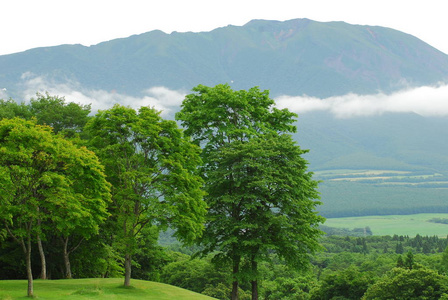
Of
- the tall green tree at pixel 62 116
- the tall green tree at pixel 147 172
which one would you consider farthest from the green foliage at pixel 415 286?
the tall green tree at pixel 62 116

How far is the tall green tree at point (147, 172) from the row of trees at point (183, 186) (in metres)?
0.07

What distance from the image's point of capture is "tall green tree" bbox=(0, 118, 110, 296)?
87.1 ft

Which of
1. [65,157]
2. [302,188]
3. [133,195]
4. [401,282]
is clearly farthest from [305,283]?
[65,157]

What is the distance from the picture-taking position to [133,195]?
34062mm

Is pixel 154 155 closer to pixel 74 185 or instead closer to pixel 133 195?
pixel 133 195

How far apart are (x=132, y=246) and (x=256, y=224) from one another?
8.30m

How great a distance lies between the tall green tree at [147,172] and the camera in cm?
3422

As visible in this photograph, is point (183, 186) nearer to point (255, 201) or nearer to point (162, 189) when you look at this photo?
point (162, 189)

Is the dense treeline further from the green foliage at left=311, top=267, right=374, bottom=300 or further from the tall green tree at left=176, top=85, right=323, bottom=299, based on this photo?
the green foliage at left=311, top=267, right=374, bottom=300

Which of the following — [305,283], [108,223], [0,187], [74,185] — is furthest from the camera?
[305,283]

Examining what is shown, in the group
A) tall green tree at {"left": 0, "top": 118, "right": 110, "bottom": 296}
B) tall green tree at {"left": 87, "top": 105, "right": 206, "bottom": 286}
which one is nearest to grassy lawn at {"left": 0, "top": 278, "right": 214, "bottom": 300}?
tall green tree at {"left": 87, "top": 105, "right": 206, "bottom": 286}

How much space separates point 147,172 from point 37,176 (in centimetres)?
884

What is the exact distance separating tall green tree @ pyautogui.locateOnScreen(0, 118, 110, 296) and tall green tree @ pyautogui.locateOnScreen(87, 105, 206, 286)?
5.34 m

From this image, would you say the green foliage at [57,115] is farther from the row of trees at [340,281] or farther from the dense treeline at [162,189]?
the row of trees at [340,281]
